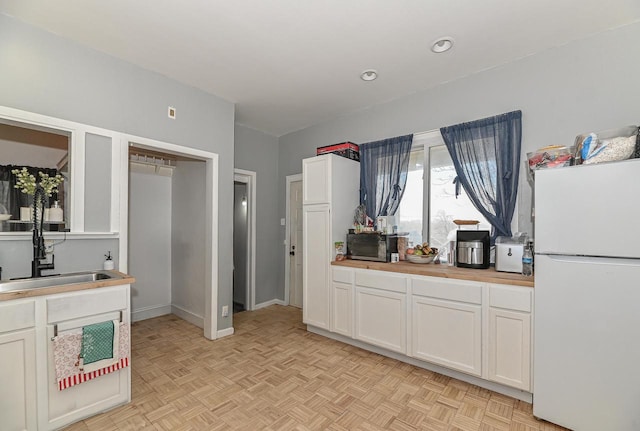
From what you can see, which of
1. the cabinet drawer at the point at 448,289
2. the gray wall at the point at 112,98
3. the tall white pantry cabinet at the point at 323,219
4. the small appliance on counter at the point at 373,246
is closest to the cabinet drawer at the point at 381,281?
the cabinet drawer at the point at 448,289

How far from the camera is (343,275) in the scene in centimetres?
332

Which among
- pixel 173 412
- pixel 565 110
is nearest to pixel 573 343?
pixel 565 110

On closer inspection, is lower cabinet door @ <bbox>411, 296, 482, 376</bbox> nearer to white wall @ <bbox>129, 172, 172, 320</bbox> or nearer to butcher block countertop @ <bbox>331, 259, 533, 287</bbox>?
butcher block countertop @ <bbox>331, 259, 533, 287</bbox>

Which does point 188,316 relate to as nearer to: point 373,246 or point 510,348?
point 373,246

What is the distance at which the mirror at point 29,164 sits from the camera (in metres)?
→ 2.20

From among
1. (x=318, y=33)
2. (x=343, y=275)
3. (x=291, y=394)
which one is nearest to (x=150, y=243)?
(x=343, y=275)

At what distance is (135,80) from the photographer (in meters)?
2.82

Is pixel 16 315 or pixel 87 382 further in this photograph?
pixel 87 382

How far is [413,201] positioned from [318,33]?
80.3 inches

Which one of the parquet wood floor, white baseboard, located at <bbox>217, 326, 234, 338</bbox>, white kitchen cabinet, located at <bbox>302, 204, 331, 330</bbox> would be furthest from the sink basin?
white kitchen cabinet, located at <bbox>302, 204, 331, 330</bbox>

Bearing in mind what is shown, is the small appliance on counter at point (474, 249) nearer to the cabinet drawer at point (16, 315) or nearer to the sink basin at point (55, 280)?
the sink basin at point (55, 280)

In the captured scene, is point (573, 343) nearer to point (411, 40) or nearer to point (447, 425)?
point (447, 425)

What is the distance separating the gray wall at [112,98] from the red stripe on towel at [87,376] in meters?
1.02

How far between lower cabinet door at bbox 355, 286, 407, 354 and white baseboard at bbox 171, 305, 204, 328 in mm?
2095
